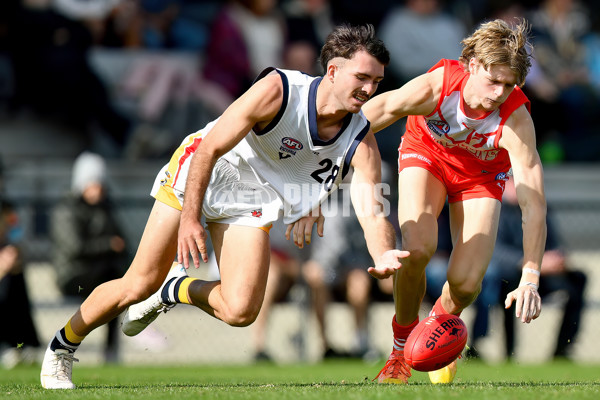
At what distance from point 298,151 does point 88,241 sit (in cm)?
492

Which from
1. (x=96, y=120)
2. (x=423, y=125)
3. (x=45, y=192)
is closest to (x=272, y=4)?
(x=96, y=120)

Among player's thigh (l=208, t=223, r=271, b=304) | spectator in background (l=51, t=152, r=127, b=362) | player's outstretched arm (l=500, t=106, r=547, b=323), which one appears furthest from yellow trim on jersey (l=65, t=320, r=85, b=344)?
spectator in background (l=51, t=152, r=127, b=362)

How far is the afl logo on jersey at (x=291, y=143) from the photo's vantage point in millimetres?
5820

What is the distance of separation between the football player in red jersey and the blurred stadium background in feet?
14.0

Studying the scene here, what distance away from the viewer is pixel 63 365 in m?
6.14

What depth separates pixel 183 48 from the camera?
13.6 meters

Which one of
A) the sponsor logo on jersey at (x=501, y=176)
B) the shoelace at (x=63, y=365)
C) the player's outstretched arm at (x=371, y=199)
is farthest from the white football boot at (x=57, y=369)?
the sponsor logo on jersey at (x=501, y=176)

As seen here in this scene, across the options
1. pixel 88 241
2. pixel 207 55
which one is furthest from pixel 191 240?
pixel 207 55

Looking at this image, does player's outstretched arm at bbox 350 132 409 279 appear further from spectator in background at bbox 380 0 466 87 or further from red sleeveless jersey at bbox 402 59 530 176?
spectator in background at bbox 380 0 466 87

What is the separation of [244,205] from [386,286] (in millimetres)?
4867

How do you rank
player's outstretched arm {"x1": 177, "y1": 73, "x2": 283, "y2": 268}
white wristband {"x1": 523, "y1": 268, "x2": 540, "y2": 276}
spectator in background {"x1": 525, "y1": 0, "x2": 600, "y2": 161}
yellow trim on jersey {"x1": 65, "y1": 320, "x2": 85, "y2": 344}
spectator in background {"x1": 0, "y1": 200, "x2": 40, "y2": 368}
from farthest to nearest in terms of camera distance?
spectator in background {"x1": 525, "y1": 0, "x2": 600, "y2": 161}
spectator in background {"x1": 0, "y1": 200, "x2": 40, "y2": 368}
yellow trim on jersey {"x1": 65, "y1": 320, "x2": 85, "y2": 344}
white wristband {"x1": 523, "y1": 268, "x2": 540, "y2": 276}
player's outstretched arm {"x1": 177, "y1": 73, "x2": 283, "y2": 268}

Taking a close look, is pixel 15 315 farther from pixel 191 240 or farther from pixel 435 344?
pixel 435 344

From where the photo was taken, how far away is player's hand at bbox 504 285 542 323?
17.5 feet

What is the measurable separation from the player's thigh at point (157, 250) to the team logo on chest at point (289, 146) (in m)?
0.74
